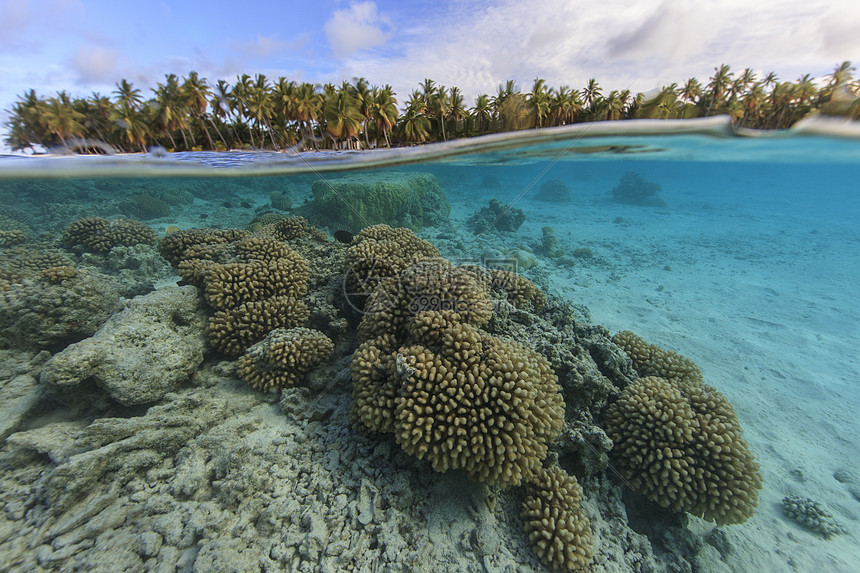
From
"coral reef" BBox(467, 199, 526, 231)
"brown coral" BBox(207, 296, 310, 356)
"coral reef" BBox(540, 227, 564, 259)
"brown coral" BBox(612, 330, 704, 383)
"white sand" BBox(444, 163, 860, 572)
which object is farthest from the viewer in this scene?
"coral reef" BBox(467, 199, 526, 231)

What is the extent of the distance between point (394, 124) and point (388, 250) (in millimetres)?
9741

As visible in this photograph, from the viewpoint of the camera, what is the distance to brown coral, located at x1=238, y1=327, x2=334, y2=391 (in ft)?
13.5

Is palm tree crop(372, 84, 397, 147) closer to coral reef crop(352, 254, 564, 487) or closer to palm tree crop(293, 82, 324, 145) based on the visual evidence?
palm tree crop(293, 82, 324, 145)

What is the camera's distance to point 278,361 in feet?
13.4

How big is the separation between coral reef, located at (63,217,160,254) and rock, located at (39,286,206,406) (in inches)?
249


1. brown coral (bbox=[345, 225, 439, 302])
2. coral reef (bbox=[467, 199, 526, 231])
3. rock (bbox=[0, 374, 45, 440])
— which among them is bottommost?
coral reef (bbox=[467, 199, 526, 231])

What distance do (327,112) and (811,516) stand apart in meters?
16.6

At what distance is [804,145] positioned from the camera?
13.5 metres

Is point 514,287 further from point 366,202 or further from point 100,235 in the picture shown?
point 100,235

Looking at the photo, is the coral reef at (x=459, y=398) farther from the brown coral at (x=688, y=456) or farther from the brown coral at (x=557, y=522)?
the brown coral at (x=688, y=456)

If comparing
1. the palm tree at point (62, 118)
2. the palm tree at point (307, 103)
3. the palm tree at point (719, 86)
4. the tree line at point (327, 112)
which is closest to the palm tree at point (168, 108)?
the tree line at point (327, 112)

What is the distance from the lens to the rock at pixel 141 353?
3518 millimetres

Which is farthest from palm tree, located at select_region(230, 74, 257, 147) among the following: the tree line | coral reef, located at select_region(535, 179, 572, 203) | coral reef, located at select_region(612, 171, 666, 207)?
coral reef, located at select_region(612, 171, 666, 207)

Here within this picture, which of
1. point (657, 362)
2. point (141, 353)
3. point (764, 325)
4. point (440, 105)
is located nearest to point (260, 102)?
point (440, 105)
